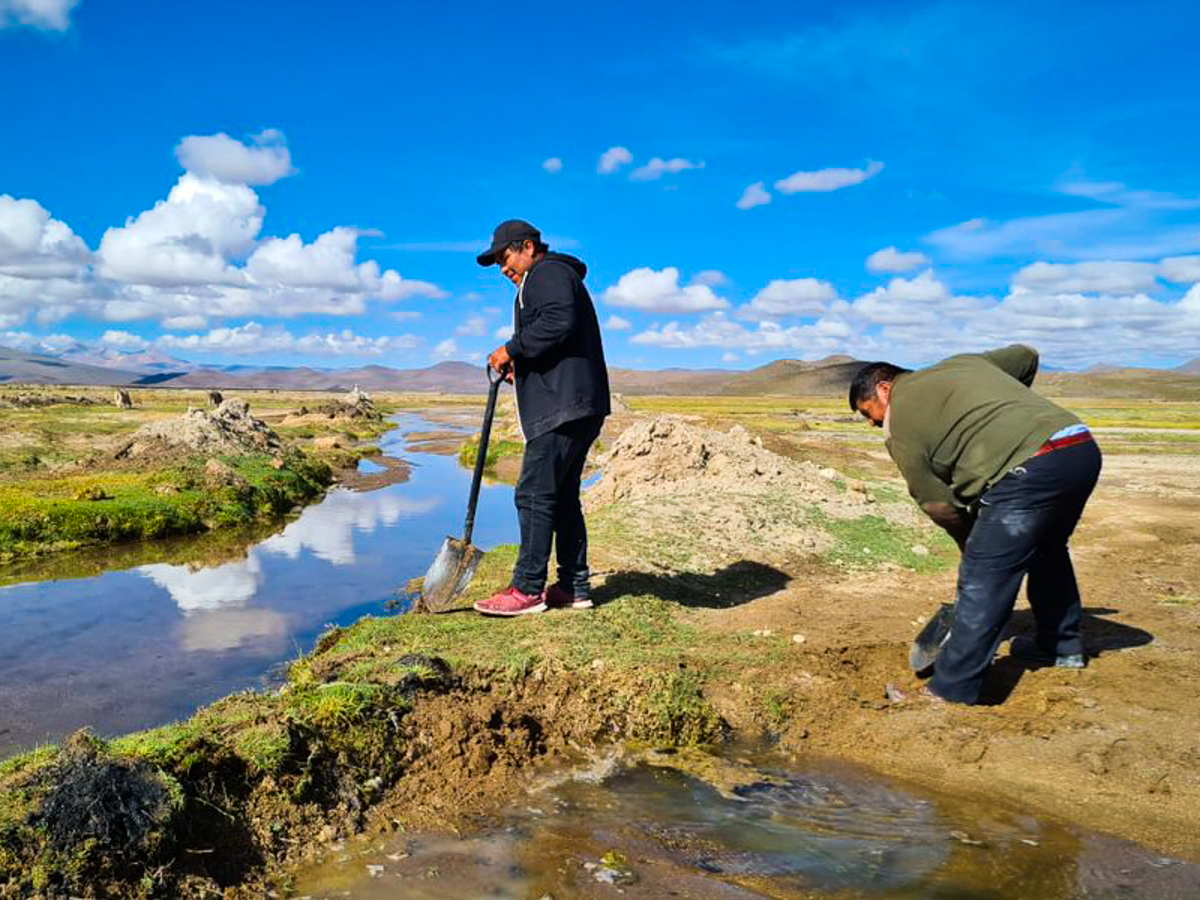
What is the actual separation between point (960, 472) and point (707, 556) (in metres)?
4.77

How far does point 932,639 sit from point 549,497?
9.56 ft

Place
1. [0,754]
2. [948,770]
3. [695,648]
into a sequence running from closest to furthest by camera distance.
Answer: [948,770]
[0,754]
[695,648]

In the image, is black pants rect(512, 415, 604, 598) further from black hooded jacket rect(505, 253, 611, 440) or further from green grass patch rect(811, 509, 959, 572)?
green grass patch rect(811, 509, 959, 572)

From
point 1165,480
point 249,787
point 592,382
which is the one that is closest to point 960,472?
point 592,382

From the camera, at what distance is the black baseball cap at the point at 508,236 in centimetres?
623

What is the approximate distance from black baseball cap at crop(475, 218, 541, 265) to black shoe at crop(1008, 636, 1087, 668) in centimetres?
473

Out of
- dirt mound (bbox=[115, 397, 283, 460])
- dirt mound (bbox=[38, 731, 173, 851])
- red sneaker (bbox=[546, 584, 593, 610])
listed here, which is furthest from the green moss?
dirt mound (bbox=[38, 731, 173, 851])

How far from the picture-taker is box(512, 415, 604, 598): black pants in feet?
20.4

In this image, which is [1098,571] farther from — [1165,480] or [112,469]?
[112,469]

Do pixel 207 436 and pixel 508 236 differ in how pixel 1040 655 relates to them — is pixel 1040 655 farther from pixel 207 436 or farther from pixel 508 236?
pixel 207 436

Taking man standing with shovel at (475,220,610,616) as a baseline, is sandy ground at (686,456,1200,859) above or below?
below

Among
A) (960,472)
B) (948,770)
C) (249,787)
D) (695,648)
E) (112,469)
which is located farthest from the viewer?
(112,469)

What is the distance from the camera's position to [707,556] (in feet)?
31.2

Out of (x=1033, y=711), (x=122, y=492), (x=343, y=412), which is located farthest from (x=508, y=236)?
(x=343, y=412)
